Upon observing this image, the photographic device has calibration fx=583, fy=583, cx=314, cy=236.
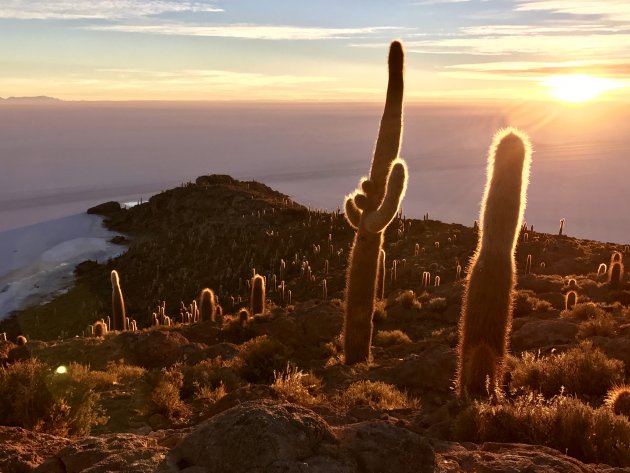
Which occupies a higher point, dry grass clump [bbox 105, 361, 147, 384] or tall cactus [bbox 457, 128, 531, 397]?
tall cactus [bbox 457, 128, 531, 397]

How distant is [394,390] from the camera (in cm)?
1006

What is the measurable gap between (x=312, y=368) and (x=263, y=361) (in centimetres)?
123

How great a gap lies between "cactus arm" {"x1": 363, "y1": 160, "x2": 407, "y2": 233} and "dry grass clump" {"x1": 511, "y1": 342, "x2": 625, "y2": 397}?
4.73 metres

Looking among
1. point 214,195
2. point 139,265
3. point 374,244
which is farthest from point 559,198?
point 374,244

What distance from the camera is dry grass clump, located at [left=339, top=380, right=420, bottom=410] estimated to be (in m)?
8.82

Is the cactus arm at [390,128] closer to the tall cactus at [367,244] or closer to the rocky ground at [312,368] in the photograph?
the tall cactus at [367,244]

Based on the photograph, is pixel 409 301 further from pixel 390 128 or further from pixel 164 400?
pixel 164 400

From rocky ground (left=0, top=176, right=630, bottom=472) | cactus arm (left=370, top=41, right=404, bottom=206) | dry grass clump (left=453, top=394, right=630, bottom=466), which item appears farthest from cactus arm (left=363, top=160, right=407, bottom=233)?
dry grass clump (left=453, top=394, right=630, bottom=466)

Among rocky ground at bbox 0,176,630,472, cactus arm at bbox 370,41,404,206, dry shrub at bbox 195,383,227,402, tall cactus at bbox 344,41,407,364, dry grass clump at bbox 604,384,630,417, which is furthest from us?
cactus arm at bbox 370,41,404,206

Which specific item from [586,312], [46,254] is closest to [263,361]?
[586,312]

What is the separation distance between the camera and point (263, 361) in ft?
42.0

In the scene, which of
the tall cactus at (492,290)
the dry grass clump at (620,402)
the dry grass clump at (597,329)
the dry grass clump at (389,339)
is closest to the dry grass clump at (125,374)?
the tall cactus at (492,290)

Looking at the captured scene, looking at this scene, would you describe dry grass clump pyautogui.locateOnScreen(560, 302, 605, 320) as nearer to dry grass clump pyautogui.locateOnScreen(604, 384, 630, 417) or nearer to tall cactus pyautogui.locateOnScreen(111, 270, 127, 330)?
dry grass clump pyautogui.locateOnScreen(604, 384, 630, 417)

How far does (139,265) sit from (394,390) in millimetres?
39095
